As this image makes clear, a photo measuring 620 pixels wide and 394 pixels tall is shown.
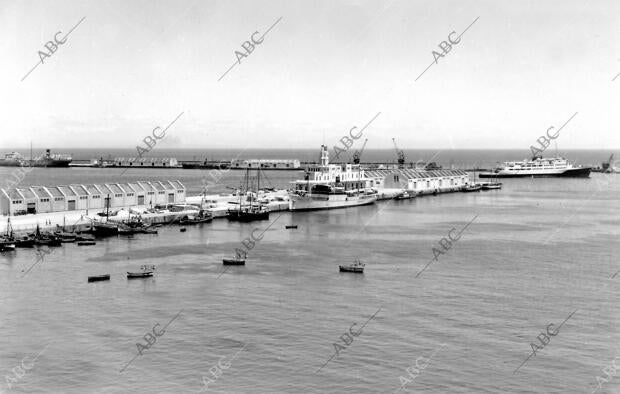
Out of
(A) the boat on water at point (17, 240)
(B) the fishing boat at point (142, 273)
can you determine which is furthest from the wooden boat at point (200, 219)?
(B) the fishing boat at point (142, 273)

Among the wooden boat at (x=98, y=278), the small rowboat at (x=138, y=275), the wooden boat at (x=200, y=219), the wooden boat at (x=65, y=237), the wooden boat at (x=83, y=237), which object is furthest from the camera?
the wooden boat at (x=200, y=219)

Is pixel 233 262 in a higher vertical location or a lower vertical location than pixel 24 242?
lower

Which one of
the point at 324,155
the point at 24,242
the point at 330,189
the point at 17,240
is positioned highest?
the point at 324,155

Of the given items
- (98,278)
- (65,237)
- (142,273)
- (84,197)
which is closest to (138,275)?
(142,273)

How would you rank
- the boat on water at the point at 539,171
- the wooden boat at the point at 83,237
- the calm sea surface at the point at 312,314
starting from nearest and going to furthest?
the calm sea surface at the point at 312,314
the wooden boat at the point at 83,237
the boat on water at the point at 539,171

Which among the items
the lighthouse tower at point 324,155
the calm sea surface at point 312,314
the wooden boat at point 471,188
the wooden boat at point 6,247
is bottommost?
the calm sea surface at point 312,314

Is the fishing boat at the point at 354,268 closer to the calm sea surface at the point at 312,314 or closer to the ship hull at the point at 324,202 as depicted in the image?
the calm sea surface at the point at 312,314

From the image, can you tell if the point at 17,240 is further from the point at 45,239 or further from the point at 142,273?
the point at 142,273
